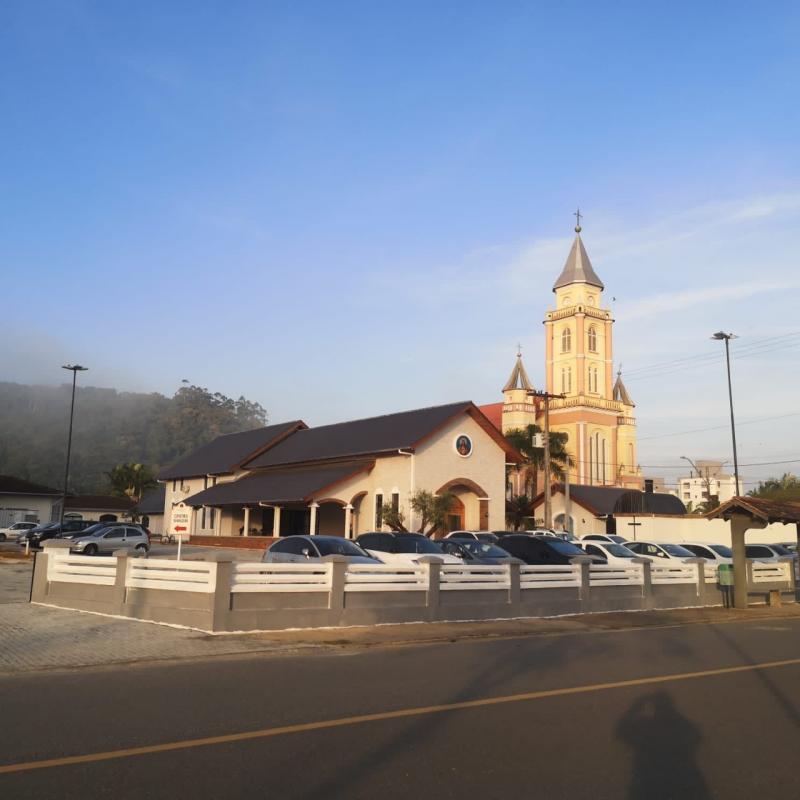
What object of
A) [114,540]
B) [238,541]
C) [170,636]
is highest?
[238,541]

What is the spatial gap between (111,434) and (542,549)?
540 ft

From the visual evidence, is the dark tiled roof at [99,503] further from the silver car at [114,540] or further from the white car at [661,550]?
the white car at [661,550]

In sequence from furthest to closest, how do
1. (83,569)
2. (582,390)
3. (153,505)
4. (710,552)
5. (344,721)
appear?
(582,390), (153,505), (710,552), (83,569), (344,721)

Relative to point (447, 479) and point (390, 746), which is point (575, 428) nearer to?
point (447, 479)

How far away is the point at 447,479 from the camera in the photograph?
144ft

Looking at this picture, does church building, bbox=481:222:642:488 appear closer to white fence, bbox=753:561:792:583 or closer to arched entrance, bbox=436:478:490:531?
arched entrance, bbox=436:478:490:531

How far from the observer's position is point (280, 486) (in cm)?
4625

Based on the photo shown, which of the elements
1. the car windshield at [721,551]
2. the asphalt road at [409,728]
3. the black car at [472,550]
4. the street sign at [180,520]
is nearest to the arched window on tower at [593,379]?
the car windshield at [721,551]

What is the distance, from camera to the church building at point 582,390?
8919cm

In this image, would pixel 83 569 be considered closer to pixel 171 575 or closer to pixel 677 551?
pixel 171 575

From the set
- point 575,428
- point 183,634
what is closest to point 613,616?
point 183,634

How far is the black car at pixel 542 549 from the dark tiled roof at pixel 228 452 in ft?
96.5

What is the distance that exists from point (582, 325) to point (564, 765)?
8803 centimetres

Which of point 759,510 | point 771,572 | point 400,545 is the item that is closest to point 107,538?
point 400,545
